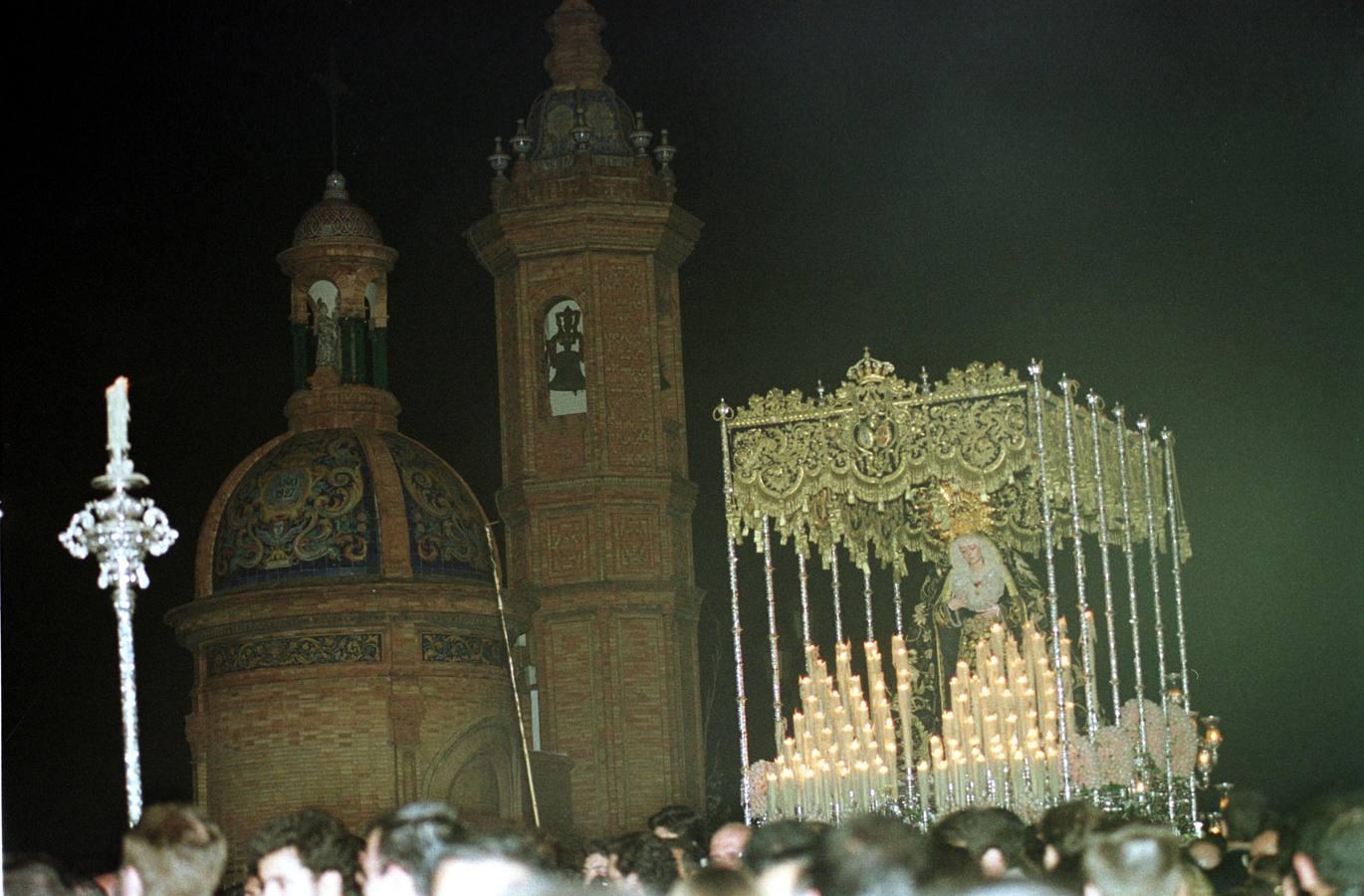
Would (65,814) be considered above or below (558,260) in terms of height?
below

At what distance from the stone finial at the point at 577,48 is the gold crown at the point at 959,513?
4.77 metres

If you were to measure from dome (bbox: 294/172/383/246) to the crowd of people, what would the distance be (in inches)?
441

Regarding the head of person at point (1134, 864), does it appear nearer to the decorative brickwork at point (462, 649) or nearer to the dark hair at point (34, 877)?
the dark hair at point (34, 877)

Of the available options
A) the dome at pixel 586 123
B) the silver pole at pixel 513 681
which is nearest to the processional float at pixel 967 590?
the silver pole at pixel 513 681

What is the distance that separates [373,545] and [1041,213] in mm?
5827

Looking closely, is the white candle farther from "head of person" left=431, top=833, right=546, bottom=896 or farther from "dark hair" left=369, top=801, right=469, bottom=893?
"head of person" left=431, top=833, right=546, bottom=896

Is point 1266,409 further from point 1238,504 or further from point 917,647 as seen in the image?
point 917,647

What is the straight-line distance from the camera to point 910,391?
54.3 ft

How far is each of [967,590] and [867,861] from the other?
9402 millimetres

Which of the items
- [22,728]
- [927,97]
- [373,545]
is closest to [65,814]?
[22,728]

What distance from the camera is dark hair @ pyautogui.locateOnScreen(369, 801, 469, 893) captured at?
702cm

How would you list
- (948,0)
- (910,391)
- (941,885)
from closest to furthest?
(941,885), (910,391), (948,0)

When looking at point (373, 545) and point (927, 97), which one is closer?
point (373, 545)

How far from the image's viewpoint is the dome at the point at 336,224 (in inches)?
771
